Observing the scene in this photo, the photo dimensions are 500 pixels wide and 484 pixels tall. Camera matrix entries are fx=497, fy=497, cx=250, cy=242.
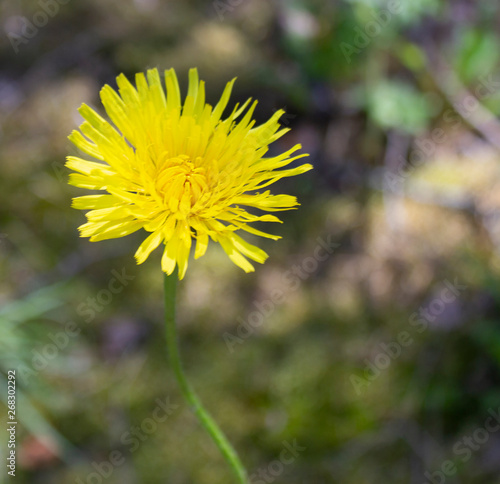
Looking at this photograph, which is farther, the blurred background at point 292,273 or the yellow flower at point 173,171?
the blurred background at point 292,273

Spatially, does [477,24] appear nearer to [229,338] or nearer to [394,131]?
[394,131]

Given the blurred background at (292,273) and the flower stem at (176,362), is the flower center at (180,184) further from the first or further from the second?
the blurred background at (292,273)

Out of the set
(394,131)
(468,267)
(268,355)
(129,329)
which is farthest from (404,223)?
(129,329)

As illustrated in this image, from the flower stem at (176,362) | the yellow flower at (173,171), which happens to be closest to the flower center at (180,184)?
the yellow flower at (173,171)

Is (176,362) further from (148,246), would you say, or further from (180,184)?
(180,184)

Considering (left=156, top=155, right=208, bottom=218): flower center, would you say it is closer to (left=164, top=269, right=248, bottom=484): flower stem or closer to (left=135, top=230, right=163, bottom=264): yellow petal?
(left=135, top=230, right=163, bottom=264): yellow petal

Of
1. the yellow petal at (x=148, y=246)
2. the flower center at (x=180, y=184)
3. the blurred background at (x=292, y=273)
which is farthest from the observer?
the blurred background at (x=292, y=273)

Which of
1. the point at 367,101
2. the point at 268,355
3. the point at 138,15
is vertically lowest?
the point at 268,355

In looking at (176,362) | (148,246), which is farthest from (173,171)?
(176,362)
